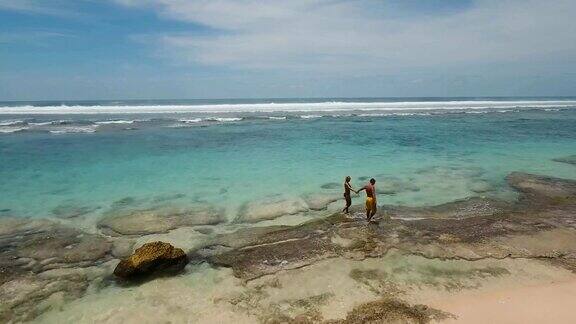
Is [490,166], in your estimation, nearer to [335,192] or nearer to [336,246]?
[335,192]

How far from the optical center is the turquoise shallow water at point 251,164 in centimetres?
1495

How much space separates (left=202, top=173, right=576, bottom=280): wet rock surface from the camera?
922 cm

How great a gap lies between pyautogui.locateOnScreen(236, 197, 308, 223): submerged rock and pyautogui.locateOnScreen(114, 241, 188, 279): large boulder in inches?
134

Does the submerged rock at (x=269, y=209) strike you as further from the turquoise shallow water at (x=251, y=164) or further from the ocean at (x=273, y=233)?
the turquoise shallow water at (x=251, y=164)

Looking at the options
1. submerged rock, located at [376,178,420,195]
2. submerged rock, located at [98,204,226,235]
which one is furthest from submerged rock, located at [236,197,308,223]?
submerged rock, located at [376,178,420,195]

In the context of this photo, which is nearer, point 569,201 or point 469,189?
point 569,201

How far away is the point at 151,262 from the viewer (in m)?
8.50

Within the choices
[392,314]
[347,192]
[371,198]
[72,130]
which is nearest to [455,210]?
[371,198]

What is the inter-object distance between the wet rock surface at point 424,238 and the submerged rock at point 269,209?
4.50 feet

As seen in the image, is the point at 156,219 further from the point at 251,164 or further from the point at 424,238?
the point at 251,164

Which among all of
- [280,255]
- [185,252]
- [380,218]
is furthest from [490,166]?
[185,252]

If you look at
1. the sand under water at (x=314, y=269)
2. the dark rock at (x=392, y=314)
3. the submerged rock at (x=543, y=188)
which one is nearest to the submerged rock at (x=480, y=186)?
the submerged rock at (x=543, y=188)

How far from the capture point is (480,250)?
9414 millimetres

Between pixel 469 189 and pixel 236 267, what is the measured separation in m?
10.1
